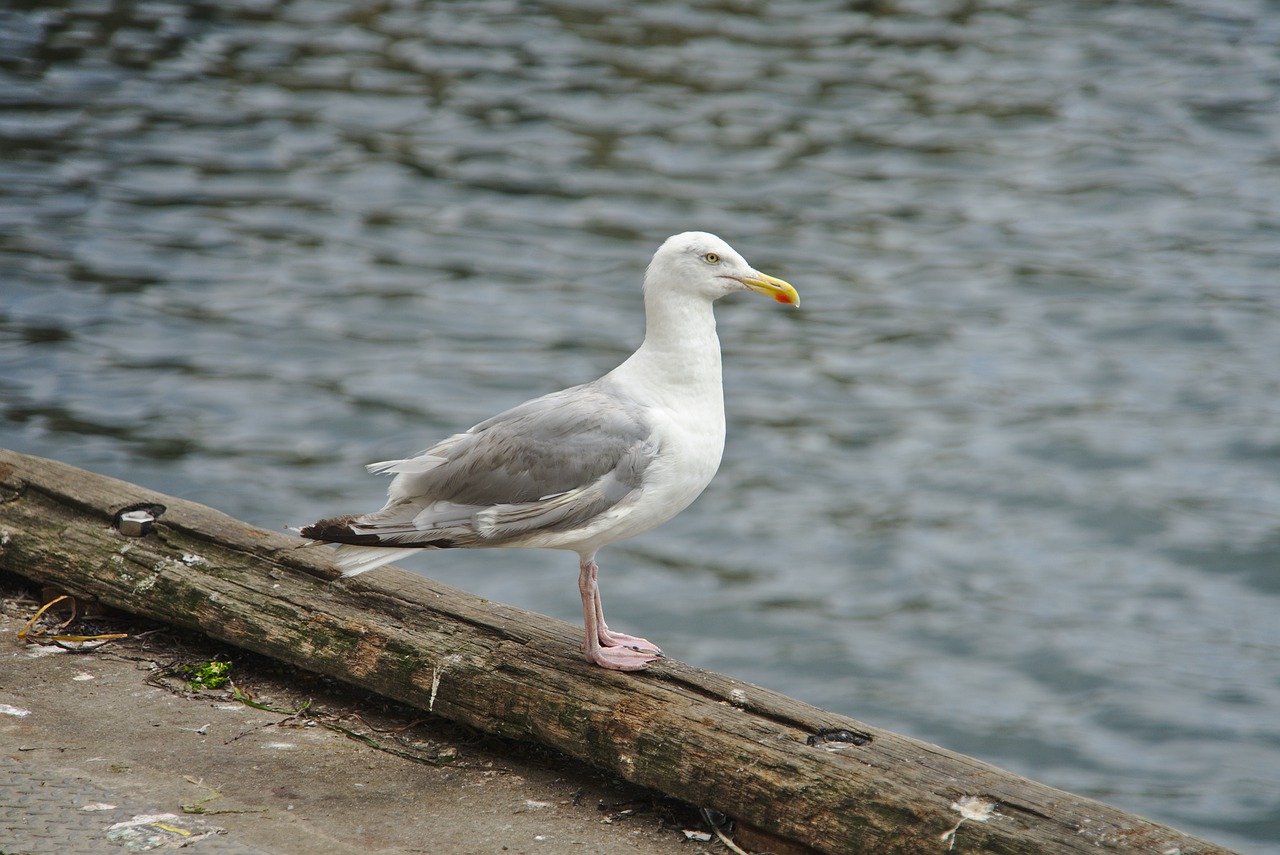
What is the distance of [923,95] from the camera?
1496cm

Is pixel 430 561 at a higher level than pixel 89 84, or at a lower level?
lower

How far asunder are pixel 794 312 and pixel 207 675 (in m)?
7.82

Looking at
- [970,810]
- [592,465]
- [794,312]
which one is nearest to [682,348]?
[592,465]

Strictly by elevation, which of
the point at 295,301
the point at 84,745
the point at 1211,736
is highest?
the point at 84,745

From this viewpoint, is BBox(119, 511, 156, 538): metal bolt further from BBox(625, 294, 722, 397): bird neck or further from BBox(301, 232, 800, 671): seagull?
BBox(625, 294, 722, 397): bird neck

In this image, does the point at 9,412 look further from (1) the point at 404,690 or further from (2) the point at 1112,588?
(2) the point at 1112,588

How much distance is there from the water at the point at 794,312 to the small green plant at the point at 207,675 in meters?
3.61

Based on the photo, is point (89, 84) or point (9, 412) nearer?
point (9, 412)

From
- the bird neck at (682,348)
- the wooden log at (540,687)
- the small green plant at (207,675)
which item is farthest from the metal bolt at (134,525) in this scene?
the bird neck at (682,348)

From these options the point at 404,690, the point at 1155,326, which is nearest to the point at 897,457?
the point at 1155,326

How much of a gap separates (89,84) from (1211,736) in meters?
13.2

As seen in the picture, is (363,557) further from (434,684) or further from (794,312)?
(794,312)

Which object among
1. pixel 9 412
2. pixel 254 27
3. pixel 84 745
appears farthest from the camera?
pixel 254 27

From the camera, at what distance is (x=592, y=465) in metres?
3.96
